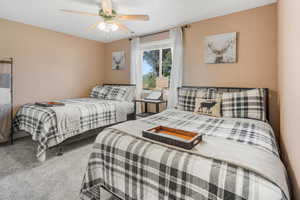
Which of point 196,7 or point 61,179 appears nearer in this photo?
point 61,179

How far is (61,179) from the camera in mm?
1795

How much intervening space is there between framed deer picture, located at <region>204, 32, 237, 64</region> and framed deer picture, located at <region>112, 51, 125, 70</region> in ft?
7.62

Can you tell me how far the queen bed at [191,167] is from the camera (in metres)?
0.78

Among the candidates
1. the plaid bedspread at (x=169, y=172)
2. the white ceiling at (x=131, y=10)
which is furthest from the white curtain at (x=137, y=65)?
the plaid bedspread at (x=169, y=172)

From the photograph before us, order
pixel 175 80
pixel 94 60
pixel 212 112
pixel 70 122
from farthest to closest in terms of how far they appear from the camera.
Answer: pixel 94 60 < pixel 175 80 < pixel 70 122 < pixel 212 112

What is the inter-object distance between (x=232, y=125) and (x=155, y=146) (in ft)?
3.47

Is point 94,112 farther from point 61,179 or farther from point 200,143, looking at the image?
point 200,143

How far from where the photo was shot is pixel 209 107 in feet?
7.29

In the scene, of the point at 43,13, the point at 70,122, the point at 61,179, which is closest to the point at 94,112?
the point at 70,122

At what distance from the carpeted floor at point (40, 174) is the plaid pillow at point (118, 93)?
1.36m

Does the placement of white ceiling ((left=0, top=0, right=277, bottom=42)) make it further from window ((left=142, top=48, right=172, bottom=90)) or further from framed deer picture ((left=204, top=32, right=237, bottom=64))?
window ((left=142, top=48, right=172, bottom=90))

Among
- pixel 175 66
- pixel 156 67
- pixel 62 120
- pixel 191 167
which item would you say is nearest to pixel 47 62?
A: pixel 62 120

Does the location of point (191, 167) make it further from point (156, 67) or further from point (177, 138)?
point (156, 67)

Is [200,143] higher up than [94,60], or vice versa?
[94,60]
